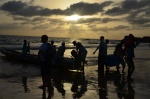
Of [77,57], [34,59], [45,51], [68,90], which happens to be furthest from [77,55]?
[34,59]

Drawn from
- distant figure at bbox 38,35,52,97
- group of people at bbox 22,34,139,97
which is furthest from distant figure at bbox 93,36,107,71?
distant figure at bbox 38,35,52,97

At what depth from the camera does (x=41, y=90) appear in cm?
1017

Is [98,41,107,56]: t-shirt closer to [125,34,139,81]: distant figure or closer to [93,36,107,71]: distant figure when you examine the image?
[93,36,107,71]: distant figure

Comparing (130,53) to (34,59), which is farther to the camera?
(34,59)

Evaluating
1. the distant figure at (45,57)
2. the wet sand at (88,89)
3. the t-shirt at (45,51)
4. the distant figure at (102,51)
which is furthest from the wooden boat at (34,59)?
the t-shirt at (45,51)

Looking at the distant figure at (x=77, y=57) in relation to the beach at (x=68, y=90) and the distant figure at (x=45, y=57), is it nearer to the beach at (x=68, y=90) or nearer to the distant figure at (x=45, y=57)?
the beach at (x=68, y=90)

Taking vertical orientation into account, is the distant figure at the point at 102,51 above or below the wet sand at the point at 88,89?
above

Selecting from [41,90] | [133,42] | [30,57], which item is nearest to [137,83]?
[133,42]

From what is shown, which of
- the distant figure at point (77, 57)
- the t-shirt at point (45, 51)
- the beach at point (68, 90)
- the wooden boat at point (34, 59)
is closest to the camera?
the beach at point (68, 90)

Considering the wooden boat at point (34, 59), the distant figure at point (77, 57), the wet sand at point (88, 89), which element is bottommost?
the wet sand at point (88, 89)

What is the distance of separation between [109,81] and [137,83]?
130cm

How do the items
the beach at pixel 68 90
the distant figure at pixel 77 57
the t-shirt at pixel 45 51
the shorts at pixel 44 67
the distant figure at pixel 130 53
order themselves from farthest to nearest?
the distant figure at pixel 77 57 → the distant figure at pixel 130 53 → the shorts at pixel 44 67 → the t-shirt at pixel 45 51 → the beach at pixel 68 90

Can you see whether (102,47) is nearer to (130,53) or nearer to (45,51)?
(130,53)

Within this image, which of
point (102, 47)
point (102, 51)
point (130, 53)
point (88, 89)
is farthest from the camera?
point (102, 51)
